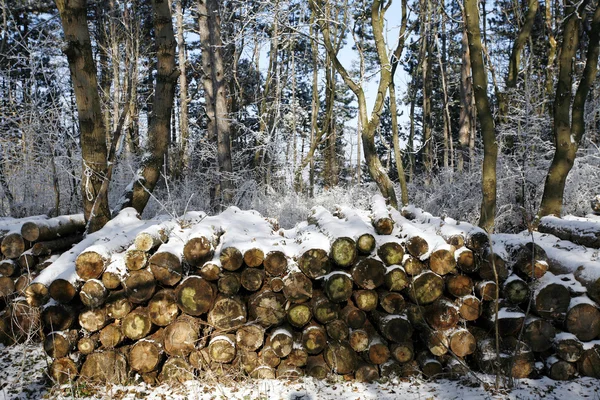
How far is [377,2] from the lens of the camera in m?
8.34

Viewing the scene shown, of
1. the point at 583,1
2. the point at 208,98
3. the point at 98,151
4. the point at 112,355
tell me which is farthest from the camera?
the point at 208,98

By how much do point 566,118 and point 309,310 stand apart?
652 cm

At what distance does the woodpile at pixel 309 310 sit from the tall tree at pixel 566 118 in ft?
12.2

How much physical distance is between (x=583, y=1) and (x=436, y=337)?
7.15 metres

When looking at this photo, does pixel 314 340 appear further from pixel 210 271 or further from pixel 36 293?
pixel 36 293

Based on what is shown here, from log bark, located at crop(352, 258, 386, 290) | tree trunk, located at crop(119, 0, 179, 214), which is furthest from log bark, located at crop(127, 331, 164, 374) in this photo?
tree trunk, located at crop(119, 0, 179, 214)

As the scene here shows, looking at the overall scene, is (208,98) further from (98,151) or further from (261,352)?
(261,352)

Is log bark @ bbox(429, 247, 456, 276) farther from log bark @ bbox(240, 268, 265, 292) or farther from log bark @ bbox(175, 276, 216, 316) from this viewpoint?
log bark @ bbox(175, 276, 216, 316)

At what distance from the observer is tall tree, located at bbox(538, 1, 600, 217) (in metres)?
7.52

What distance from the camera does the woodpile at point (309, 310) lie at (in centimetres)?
417

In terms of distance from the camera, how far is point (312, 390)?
4.06 m

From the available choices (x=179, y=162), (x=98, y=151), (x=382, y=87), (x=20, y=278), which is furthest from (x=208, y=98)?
(x=20, y=278)

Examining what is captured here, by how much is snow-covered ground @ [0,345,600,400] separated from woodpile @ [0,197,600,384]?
4.7 inches

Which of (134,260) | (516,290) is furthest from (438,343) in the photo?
(134,260)
